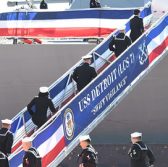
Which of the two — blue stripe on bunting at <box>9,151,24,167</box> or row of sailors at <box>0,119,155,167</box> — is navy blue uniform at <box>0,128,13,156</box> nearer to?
row of sailors at <box>0,119,155,167</box>

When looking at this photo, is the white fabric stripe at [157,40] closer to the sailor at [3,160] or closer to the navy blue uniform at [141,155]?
the navy blue uniform at [141,155]

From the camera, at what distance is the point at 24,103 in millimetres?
16234

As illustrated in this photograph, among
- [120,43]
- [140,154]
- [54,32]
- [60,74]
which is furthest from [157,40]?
[140,154]

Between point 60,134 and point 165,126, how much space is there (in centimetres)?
541

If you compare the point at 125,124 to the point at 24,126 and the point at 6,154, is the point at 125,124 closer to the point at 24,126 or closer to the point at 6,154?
the point at 24,126

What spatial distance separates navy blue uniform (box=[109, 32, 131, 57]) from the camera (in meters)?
13.8

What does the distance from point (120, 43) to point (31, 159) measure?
4374 mm

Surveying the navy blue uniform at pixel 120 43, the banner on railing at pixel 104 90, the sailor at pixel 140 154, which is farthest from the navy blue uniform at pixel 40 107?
the navy blue uniform at pixel 120 43

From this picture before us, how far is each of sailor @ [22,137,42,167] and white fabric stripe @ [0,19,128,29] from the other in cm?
677

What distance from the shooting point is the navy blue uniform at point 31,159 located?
10.2 m

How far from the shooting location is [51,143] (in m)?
11.1

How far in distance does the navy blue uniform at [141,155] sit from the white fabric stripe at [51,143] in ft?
3.93

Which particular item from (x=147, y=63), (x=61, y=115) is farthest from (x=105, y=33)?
(x=61, y=115)

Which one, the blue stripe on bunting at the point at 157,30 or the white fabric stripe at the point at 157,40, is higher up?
the blue stripe on bunting at the point at 157,30
